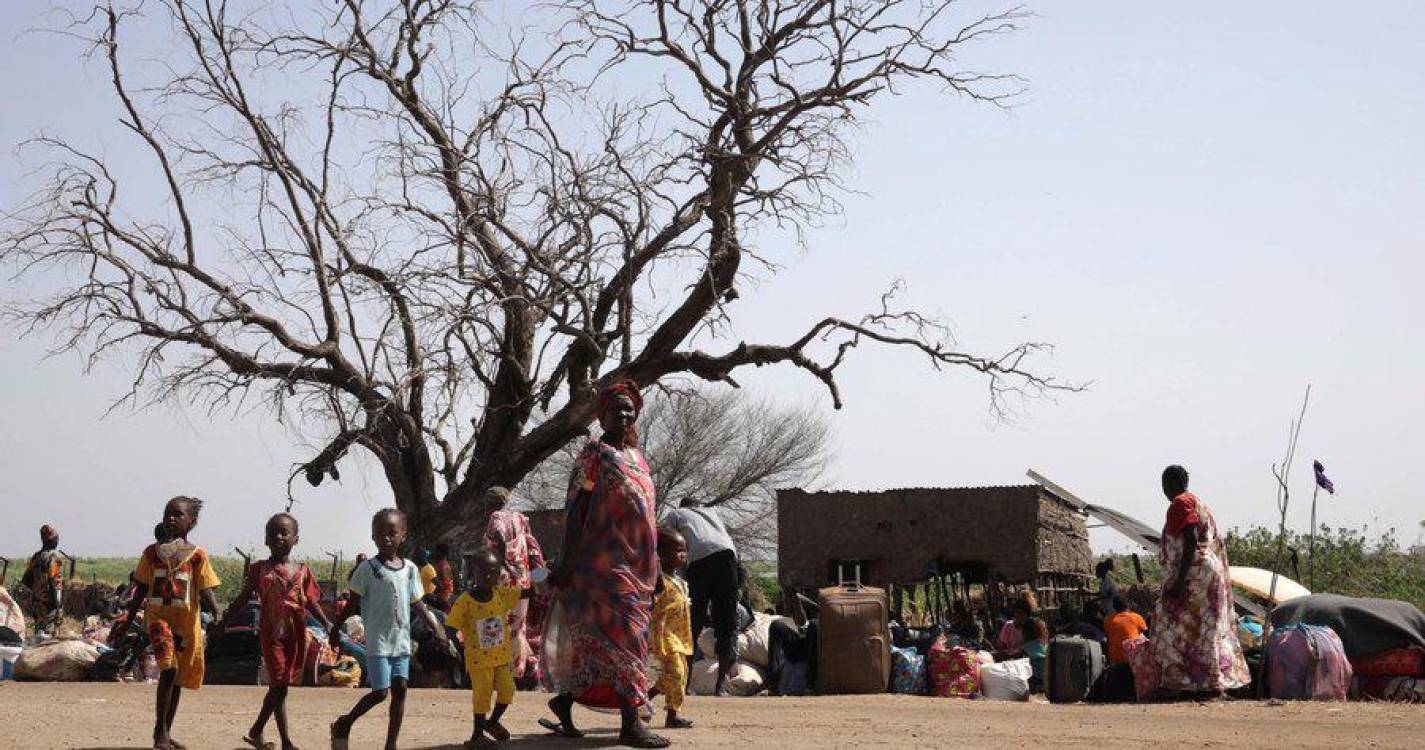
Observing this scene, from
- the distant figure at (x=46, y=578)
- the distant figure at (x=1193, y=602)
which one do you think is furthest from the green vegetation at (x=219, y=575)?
the distant figure at (x=1193, y=602)

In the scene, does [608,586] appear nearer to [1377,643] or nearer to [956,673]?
[956,673]

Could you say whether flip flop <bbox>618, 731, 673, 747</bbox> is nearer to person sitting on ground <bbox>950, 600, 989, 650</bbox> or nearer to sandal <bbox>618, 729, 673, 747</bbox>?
sandal <bbox>618, 729, 673, 747</bbox>

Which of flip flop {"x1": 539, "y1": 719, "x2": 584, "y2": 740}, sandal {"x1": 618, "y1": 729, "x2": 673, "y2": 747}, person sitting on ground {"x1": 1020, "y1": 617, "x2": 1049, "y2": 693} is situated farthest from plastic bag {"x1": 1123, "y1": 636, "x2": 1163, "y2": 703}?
sandal {"x1": 618, "y1": 729, "x2": 673, "y2": 747}

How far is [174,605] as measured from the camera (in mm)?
8336

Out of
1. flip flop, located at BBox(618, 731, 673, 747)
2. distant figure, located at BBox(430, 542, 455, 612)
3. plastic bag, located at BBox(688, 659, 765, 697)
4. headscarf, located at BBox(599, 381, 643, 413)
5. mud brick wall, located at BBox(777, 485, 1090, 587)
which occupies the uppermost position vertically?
mud brick wall, located at BBox(777, 485, 1090, 587)

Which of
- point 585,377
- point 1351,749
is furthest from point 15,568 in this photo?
point 1351,749

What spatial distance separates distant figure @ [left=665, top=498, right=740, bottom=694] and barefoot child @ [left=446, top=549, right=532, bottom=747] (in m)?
3.72

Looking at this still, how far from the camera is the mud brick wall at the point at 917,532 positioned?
66.6 ft

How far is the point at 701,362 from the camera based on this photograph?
864 inches

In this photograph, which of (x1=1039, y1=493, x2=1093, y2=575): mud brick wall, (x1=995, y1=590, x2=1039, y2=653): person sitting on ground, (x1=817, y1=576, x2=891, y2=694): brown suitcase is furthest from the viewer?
(x1=1039, y1=493, x2=1093, y2=575): mud brick wall

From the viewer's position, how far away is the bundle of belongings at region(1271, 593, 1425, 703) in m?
12.0

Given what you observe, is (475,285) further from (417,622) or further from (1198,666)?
(1198,666)

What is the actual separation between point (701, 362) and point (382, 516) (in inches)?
554

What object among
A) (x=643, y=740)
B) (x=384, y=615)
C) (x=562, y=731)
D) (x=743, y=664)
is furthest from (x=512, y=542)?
(x=643, y=740)
